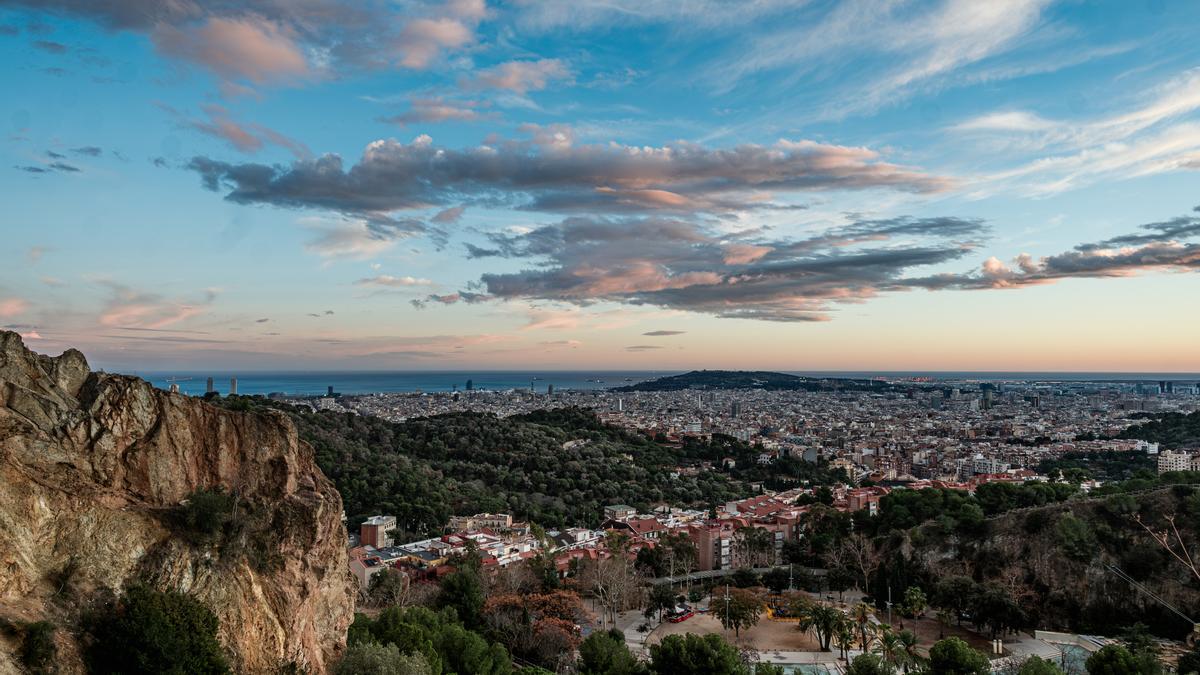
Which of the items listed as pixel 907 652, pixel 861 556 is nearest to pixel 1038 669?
pixel 907 652

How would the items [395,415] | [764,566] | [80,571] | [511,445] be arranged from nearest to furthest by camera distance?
1. [80,571]
2. [764,566]
3. [511,445]
4. [395,415]

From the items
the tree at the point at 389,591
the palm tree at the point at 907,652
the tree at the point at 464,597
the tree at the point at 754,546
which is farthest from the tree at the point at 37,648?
the tree at the point at 754,546

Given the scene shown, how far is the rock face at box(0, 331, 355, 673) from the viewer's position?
11.1 metres

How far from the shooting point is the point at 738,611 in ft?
91.7

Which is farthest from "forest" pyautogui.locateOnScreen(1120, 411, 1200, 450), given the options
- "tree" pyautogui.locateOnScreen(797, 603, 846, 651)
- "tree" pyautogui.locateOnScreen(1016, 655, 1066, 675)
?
"tree" pyautogui.locateOnScreen(1016, 655, 1066, 675)

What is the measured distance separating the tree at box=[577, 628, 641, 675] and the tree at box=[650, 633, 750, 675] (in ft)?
2.28

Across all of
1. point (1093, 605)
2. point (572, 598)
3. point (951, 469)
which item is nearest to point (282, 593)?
point (572, 598)

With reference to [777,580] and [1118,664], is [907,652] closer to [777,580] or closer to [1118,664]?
[1118,664]

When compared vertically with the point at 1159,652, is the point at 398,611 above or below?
above

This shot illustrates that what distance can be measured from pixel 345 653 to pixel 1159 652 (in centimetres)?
2278

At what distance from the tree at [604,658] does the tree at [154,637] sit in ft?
34.0

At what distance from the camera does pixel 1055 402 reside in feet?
539

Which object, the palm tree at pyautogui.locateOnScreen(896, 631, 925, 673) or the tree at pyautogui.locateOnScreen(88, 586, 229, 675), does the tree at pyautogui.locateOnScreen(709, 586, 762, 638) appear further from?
the tree at pyautogui.locateOnScreen(88, 586, 229, 675)

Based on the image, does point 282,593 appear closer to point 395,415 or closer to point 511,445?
point 511,445
